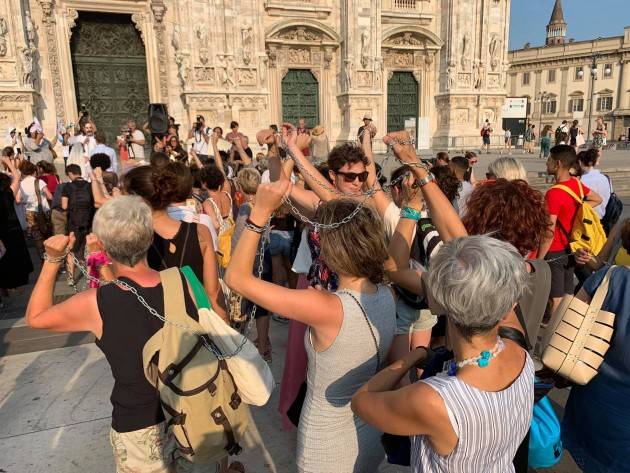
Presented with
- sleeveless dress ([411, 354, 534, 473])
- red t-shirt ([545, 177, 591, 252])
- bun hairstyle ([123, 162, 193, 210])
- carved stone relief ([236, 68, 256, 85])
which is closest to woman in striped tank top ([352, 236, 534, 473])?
sleeveless dress ([411, 354, 534, 473])

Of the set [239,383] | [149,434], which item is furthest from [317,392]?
[149,434]

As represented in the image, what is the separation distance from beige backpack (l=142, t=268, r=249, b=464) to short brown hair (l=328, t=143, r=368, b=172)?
1.48 m

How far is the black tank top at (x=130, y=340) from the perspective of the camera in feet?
6.43

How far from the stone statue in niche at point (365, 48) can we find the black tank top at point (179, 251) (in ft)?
60.3

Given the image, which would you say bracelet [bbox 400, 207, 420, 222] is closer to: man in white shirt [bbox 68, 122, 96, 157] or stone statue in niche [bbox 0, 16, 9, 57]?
man in white shirt [bbox 68, 122, 96, 157]

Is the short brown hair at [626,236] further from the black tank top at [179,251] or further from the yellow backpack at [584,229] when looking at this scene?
the black tank top at [179,251]

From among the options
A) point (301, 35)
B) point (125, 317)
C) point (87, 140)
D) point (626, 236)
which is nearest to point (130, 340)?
point (125, 317)

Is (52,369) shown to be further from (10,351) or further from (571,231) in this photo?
(571,231)

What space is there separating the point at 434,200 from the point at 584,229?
264 cm

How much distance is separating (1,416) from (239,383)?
2732 millimetres

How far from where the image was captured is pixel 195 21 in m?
16.5

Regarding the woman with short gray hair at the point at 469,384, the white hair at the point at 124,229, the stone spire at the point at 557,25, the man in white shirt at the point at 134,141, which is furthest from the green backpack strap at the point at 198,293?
the stone spire at the point at 557,25

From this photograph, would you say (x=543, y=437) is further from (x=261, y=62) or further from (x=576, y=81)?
(x=576, y=81)

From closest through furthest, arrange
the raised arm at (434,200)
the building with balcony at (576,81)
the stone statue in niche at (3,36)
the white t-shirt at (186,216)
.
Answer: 1. the raised arm at (434,200)
2. the white t-shirt at (186,216)
3. the stone statue in niche at (3,36)
4. the building with balcony at (576,81)
